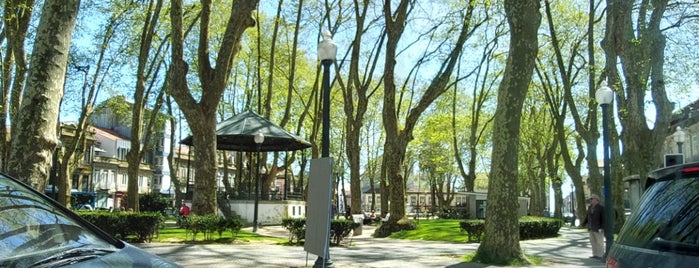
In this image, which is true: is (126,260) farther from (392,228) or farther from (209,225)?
(392,228)

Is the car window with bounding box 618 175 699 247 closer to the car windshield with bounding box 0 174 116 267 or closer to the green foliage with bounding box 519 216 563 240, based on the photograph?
the car windshield with bounding box 0 174 116 267

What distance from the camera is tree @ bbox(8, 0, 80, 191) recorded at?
8352mm

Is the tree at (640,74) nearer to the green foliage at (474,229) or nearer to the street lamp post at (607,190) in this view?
the street lamp post at (607,190)

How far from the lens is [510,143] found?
12320 millimetres

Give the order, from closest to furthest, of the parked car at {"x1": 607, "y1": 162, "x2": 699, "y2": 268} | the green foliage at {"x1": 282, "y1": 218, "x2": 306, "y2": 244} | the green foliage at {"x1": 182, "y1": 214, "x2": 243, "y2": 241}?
the parked car at {"x1": 607, "y1": 162, "x2": 699, "y2": 268}, the green foliage at {"x1": 182, "y1": 214, "x2": 243, "y2": 241}, the green foliage at {"x1": 282, "y1": 218, "x2": 306, "y2": 244}

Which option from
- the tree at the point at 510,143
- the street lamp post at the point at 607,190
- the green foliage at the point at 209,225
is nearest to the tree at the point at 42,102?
the green foliage at the point at 209,225

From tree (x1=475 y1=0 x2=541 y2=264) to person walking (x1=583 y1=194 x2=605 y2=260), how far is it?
11.2ft

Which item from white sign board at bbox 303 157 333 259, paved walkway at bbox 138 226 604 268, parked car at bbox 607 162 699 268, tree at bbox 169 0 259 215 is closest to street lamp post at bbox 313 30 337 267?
white sign board at bbox 303 157 333 259

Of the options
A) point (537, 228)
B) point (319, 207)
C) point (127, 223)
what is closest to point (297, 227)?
point (127, 223)

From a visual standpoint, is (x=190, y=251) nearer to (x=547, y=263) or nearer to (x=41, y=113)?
(x=41, y=113)

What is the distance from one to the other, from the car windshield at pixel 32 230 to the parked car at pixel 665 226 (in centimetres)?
311

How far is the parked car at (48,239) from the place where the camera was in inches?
118

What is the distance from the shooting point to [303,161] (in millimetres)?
54062

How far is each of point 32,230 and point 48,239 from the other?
0.33 feet
